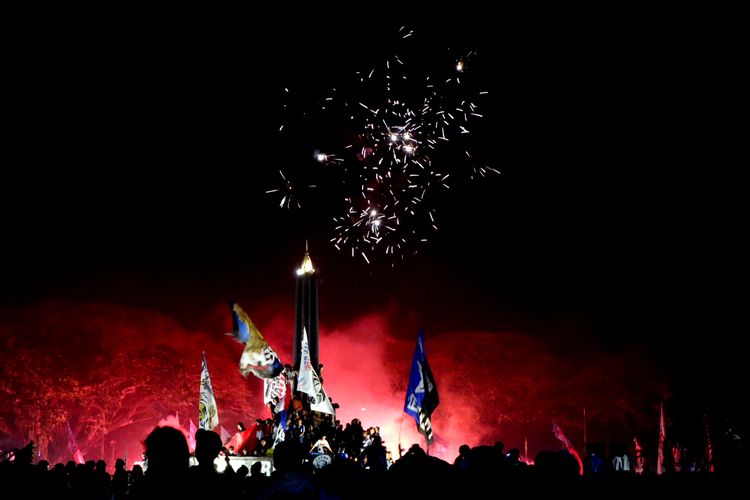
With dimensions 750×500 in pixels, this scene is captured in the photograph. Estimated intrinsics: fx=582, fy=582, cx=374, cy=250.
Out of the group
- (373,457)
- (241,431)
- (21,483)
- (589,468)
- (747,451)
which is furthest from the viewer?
(241,431)

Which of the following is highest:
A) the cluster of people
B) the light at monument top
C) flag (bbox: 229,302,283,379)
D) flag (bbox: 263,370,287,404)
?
the light at monument top

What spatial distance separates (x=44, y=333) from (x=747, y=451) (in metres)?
42.3

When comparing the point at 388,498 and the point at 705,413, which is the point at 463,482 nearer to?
the point at 388,498

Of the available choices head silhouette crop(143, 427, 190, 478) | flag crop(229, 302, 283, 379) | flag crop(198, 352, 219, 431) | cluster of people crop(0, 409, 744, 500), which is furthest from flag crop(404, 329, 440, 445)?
head silhouette crop(143, 427, 190, 478)

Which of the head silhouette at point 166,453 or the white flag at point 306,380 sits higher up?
the white flag at point 306,380

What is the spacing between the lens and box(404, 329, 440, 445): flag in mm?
14023

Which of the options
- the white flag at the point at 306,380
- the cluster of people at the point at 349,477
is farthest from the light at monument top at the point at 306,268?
the cluster of people at the point at 349,477

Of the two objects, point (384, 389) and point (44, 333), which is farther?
point (384, 389)

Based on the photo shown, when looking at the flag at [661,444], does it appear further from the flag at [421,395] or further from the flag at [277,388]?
the flag at [421,395]

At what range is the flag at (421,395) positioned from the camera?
552 inches

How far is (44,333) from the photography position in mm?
38875

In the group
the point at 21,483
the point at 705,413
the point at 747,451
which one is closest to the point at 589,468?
the point at 747,451

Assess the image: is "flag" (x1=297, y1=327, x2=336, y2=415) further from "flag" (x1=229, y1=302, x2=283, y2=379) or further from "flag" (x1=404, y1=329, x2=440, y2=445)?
"flag" (x1=404, y1=329, x2=440, y2=445)

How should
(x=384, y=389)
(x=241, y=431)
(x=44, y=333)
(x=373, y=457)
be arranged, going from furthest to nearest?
(x=384, y=389) < (x=44, y=333) < (x=241, y=431) < (x=373, y=457)
